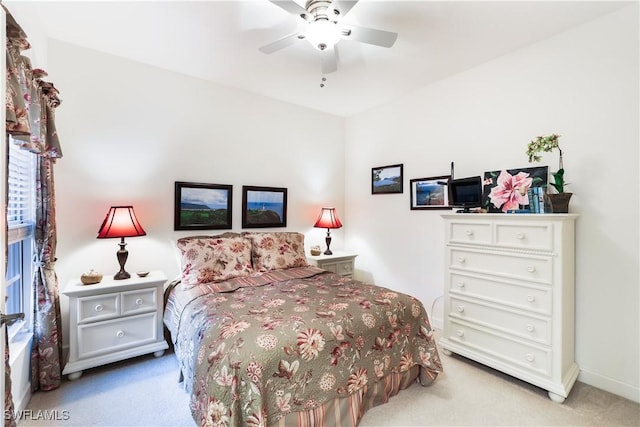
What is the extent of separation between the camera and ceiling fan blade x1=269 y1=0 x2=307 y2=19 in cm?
167

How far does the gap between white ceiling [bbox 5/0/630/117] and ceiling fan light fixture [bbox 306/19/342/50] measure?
361 mm

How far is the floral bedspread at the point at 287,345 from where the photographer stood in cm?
149

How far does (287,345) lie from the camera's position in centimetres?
161

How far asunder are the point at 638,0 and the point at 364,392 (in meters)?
3.19

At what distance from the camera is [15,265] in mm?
2141

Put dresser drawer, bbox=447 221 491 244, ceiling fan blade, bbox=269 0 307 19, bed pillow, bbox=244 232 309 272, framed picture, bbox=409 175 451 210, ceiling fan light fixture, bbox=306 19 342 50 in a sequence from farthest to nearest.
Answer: framed picture, bbox=409 175 451 210 < bed pillow, bbox=244 232 309 272 < dresser drawer, bbox=447 221 491 244 < ceiling fan light fixture, bbox=306 19 342 50 < ceiling fan blade, bbox=269 0 307 19

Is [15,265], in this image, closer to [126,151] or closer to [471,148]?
[126,151]

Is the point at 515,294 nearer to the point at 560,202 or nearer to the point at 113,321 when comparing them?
the point at 560,202

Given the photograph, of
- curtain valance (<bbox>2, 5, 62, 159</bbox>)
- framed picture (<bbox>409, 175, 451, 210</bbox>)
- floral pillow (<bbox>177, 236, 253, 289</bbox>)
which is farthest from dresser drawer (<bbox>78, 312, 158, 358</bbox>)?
framed picture (<bbox>409, 175, 451, 210</bbox>)

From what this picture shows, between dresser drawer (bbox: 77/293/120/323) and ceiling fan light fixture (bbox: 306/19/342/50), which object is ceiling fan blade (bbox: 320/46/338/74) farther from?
dresser drawer (bbox: 77/293/120/323)

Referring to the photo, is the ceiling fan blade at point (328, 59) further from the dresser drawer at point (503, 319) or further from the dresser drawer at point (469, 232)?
the dresser drawer at point (503, 319)

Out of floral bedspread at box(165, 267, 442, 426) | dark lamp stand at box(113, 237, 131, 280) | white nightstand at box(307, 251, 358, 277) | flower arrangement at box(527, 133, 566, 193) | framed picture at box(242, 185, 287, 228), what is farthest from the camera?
white nightstand at box(307, 251, 358, 277)

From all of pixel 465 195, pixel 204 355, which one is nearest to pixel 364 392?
pixel 204 355

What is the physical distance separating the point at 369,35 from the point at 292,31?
28.5 inches
